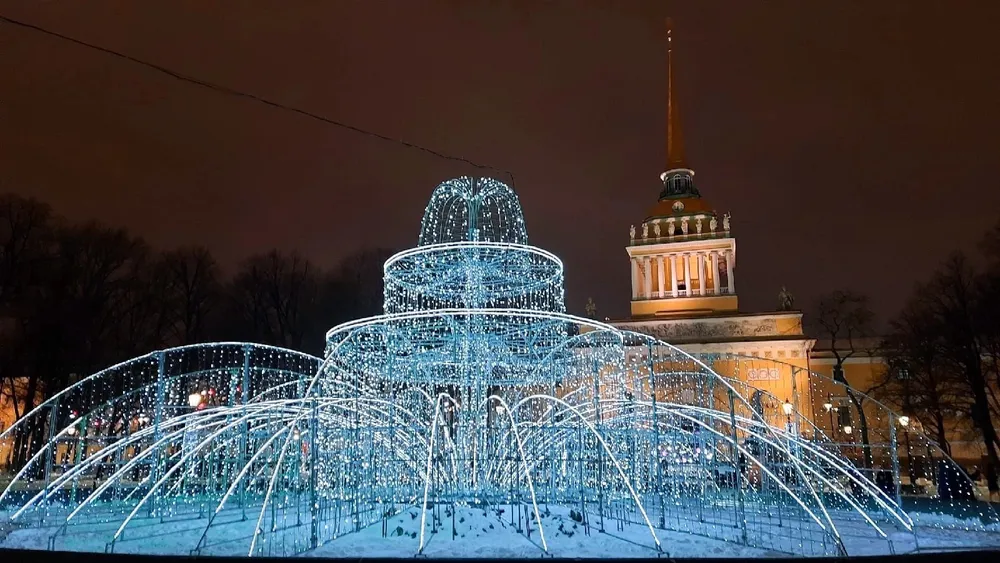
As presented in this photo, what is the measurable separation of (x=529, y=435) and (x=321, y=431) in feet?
12.9

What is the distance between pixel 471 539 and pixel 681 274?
4773 cm

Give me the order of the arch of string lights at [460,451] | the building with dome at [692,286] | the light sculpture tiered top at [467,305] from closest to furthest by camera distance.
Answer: the arch of string lights at [460,451], the light sculpture tiered top at [467,305], the building with dome at [692,286]

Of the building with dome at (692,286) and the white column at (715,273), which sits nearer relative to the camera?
the building with dome at (692,286)

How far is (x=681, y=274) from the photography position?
55812 mm

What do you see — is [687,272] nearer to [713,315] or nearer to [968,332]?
[713,315]

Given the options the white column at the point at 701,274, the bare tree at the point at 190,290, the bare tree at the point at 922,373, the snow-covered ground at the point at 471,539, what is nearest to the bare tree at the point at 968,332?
the bare tree at the point at 922,373

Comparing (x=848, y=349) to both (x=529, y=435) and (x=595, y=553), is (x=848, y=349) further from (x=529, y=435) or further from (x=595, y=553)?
(x=595, y=553)

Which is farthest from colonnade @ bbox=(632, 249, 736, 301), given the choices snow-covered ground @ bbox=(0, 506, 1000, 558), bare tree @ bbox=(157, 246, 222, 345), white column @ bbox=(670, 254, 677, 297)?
snow-covered ground @ bbox=(0, 506, 1000, 558)

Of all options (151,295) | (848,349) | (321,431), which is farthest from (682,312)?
(321,431)

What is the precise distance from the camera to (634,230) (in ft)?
192

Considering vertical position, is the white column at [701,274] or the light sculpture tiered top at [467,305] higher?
the white column at [701,274]

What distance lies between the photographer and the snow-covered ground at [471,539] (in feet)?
32.7

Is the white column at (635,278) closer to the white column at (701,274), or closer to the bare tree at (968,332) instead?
the white column at (701,274)

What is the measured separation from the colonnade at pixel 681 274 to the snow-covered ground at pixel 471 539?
41967mm
